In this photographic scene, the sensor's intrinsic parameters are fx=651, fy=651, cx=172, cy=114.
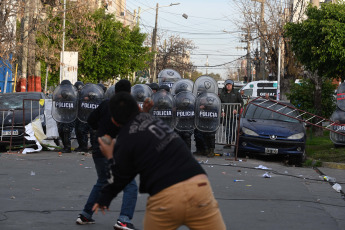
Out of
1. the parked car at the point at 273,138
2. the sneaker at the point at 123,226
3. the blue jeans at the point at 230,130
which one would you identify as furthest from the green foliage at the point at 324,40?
the sneaker at the point at 123,226

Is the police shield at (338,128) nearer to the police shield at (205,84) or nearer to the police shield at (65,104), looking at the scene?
the police shield at (205,84)

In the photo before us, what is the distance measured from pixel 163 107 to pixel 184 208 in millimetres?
12318

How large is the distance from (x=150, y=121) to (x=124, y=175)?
0.41 m

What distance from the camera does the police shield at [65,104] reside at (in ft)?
54.2

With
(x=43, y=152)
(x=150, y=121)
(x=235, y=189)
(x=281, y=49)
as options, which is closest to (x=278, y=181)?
(x=235, y=189)

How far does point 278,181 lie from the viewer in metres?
12.4

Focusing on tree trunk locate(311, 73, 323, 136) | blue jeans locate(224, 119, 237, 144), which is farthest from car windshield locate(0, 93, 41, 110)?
tree trunk locate(311, 73, 323, 136)

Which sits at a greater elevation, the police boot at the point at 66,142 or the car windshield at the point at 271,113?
the car windshield at the point at 271,113

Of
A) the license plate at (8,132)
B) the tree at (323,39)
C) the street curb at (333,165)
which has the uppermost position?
the tree at (323,39)

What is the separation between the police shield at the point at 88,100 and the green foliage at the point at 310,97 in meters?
12.3

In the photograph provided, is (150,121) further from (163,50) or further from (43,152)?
(163,50)

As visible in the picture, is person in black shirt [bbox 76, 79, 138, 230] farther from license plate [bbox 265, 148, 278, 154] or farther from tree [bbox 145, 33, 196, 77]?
tree [bbox 145, 33, 196, 77]

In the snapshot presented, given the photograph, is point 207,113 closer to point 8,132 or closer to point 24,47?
point 8,132

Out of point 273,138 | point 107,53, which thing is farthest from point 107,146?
point 107,53
